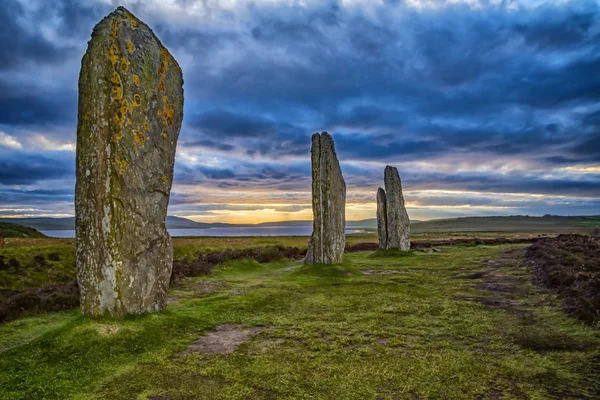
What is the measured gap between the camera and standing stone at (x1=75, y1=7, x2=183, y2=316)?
7.92 metres

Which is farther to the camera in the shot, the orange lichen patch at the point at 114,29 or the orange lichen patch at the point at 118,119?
the orange lichen patch at the point at 114,29

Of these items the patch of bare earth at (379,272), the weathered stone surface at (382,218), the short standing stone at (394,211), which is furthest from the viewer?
the weathered stone surface at (382,218)

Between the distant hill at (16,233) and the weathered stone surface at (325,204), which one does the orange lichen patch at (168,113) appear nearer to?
the weathered stone surface at (325,204)

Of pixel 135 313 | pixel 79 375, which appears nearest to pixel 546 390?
pixel 79 375

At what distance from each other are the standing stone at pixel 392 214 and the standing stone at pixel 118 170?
20.6 meters

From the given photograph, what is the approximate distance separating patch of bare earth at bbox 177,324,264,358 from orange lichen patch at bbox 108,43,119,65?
19.3 ft

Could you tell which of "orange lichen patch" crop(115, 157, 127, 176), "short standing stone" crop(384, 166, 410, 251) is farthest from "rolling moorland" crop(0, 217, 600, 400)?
"short standing stone" crop(384, 166, 410, 251)

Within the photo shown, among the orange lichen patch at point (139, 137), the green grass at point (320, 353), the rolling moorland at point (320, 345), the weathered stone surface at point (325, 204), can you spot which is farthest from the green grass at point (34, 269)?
the weathered stone surface at point (325, 204)

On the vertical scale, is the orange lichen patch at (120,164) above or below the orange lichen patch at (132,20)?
below

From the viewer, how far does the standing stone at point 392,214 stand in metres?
27.0

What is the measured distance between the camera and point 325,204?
1767cm

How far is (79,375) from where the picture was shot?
5691 millimetres

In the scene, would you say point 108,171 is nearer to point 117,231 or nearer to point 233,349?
point 117,231

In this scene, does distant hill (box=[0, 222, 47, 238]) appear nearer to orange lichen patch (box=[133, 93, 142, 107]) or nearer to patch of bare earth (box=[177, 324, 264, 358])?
orange lichen patch (box=[133, 93, 142, 107])
